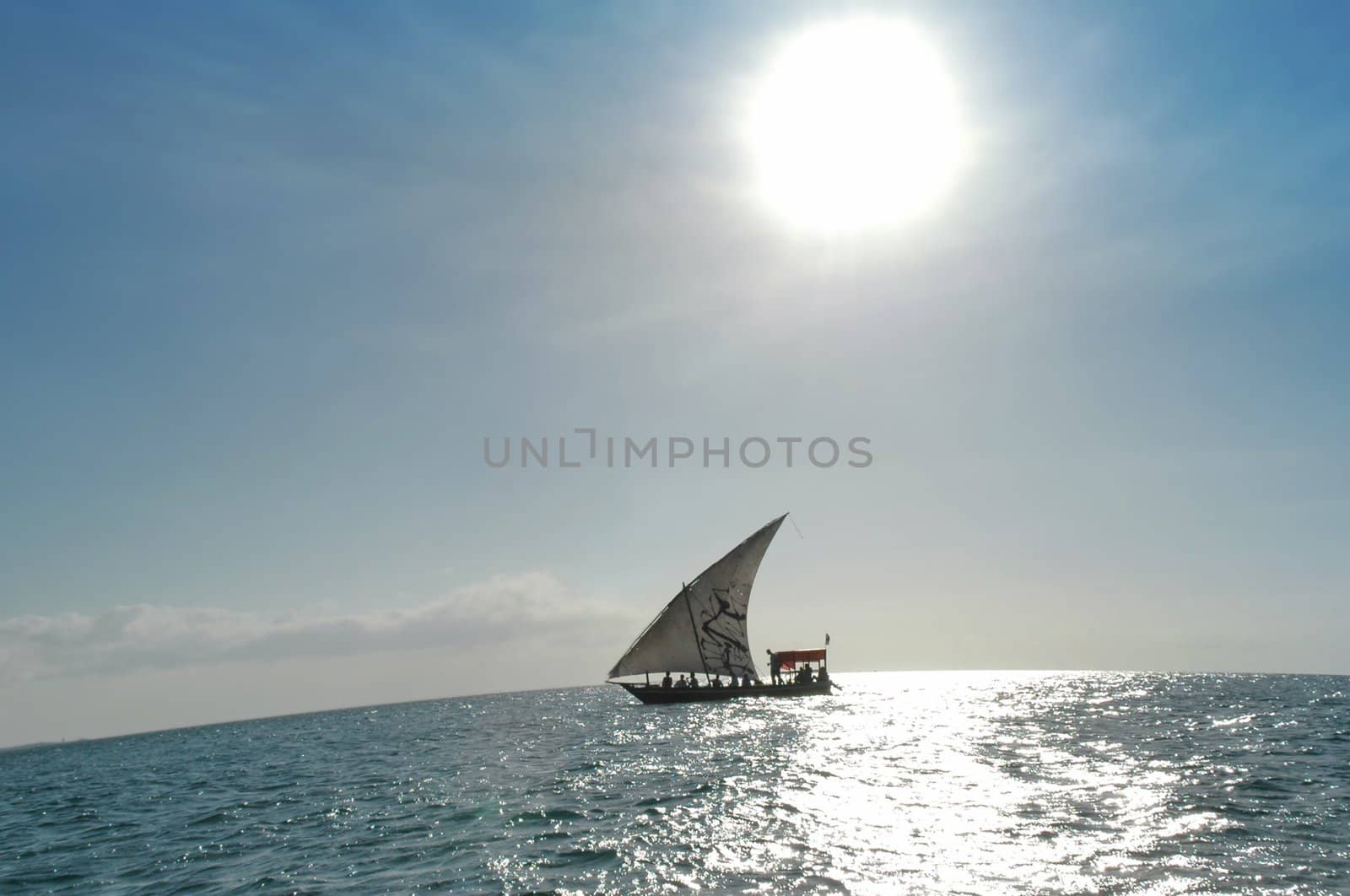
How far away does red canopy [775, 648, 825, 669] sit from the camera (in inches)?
3275

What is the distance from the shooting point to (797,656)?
8325cm

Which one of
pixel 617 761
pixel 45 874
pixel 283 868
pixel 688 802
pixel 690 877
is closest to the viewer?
pixel 690 877

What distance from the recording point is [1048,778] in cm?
2883

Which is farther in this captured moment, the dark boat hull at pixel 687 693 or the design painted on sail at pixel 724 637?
the dark boat hull at pixel 687 693

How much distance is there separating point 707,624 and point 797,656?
14.9m

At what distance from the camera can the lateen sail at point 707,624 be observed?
2844 inches

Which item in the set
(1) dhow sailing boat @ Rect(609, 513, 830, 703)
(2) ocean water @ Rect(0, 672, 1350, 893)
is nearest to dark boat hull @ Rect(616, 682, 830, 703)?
(1) dhow sailing boat @ Rect(609, 513, 830, 703)

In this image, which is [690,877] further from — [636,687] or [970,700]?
[970,700]

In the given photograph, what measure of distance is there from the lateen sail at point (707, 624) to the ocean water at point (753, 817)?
68.2ft

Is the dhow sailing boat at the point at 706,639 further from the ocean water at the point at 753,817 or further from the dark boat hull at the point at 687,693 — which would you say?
the ocean water at the point at 753,817

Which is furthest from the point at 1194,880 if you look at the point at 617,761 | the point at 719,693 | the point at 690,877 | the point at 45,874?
the point at 719,693

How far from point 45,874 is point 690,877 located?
20.3m

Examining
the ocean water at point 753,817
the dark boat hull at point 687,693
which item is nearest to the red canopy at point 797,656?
the dark boat hull at point 687,693

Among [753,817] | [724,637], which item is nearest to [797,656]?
[724,637]
